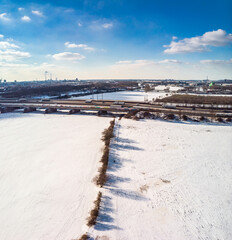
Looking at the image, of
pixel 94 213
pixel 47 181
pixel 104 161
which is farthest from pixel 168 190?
pixel 47 181

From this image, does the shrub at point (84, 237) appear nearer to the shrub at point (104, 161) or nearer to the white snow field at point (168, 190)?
the white snow field at point (168, 190)

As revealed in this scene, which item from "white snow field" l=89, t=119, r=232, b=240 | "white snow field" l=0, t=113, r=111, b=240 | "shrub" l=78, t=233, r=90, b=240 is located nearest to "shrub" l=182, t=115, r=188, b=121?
"white snow field" l=89, t=119, r=232, b=240

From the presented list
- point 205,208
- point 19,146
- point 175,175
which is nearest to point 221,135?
point 175,175

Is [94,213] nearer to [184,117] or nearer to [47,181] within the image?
[47,181]

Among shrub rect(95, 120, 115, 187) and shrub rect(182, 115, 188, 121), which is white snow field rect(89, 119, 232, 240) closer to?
shrub rect(95, 120, 115, 187)

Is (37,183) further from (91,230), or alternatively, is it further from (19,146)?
(19,146)

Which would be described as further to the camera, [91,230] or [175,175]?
[175,175]
